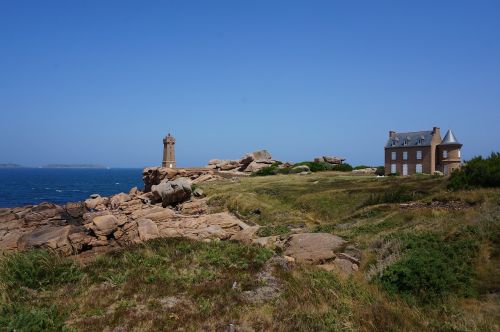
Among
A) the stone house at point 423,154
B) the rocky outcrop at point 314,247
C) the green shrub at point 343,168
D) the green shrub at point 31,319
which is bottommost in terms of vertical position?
the green shrub at point 31,319

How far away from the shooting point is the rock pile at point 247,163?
61537 millimetres

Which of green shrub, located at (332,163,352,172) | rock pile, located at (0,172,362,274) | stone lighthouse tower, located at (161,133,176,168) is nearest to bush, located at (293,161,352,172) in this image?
green shrub, located at (332,163,352,172)

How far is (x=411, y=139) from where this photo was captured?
50094mm

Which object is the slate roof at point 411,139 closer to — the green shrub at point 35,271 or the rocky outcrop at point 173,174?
the rocky outcrop at point 173,174

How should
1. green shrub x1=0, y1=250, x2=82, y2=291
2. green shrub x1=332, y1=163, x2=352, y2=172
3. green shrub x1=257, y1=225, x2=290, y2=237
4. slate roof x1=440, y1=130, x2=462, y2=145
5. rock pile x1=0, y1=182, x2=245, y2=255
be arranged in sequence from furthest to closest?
green shrub x1=332, y1=163, x2=352, y2=172 < slate roof x1=440, y1=130, x2=462, y2=145 < green shrub x1=257, y1=225, x2=290, y2=237 < rock pile x1=0, y1=182, x2=245, y2=255 < green shrub x1=0, y1=250, x2=82, y2=291

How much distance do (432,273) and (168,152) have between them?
5329cm

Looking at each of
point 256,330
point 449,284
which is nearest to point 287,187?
point 449,284

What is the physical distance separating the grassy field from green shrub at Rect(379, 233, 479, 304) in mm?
28

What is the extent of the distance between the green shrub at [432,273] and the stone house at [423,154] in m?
36.3

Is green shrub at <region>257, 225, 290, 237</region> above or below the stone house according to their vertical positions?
below

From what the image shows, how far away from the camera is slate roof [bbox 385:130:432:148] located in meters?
48.2

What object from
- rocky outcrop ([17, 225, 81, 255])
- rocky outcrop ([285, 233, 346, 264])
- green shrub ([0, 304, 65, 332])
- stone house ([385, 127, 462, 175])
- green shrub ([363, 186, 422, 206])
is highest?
stone house ([385, 127, 462, 175])

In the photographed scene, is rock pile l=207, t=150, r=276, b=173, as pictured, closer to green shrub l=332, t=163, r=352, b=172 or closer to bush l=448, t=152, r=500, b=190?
green shrub l=332, t=163, r=352, b=172

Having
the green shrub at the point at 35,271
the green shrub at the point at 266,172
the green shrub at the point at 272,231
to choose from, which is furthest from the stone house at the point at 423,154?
the green shrub at the point at 35,271
